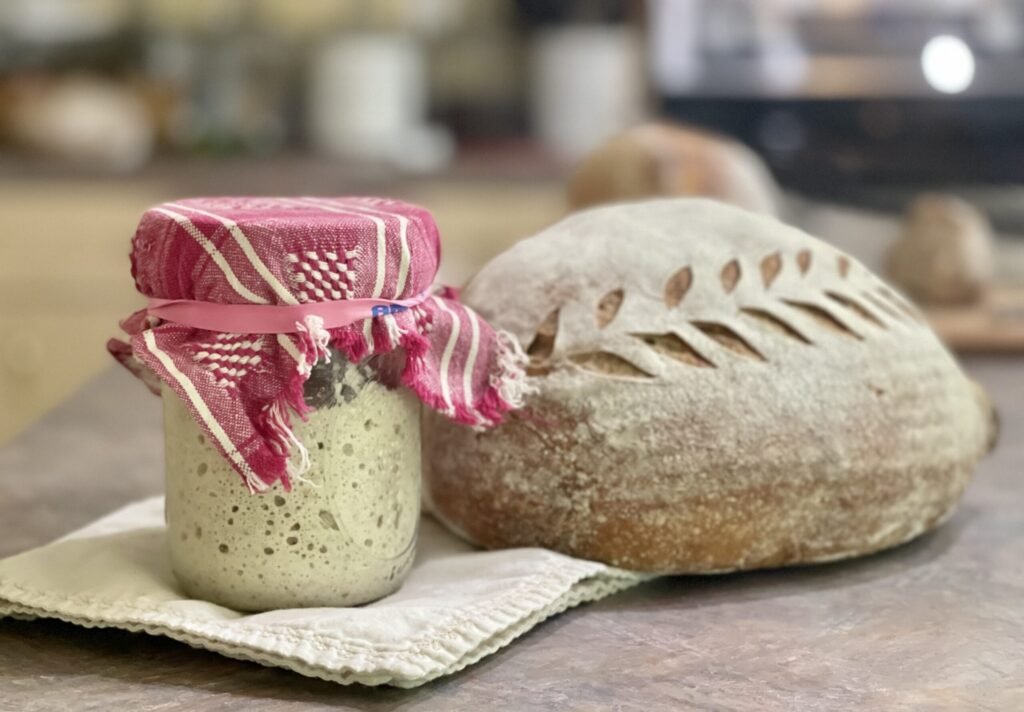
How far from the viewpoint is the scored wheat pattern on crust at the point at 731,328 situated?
0.68 meters

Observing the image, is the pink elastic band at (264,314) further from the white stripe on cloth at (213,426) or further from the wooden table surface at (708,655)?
the wooden table surface at (708,655)

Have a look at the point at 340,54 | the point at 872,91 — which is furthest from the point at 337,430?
the point at 340,54

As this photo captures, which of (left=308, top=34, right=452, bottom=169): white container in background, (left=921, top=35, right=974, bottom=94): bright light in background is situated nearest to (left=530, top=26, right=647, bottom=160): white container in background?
(left=308, top=34, right=452, bottom=169): white container in background

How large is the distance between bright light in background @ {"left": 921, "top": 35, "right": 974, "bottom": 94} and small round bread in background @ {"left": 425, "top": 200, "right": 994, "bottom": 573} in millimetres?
1565

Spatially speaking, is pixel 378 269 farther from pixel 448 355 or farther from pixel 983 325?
pixel 983 325

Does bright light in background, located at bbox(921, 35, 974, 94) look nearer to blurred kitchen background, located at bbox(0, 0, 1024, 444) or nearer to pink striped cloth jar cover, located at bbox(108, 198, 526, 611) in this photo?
blurred kitchen background, located at bbox(0, 0, 1024, 444)

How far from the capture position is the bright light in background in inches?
85.3

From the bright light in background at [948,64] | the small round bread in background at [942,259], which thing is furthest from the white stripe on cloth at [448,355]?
the bright light in background at [948,64]

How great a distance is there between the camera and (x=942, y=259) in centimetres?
147

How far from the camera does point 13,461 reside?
90cm

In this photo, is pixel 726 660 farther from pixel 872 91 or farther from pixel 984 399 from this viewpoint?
pixel 872 91

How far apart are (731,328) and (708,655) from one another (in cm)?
19

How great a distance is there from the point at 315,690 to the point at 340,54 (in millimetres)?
2660

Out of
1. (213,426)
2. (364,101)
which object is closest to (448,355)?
(213,426)
